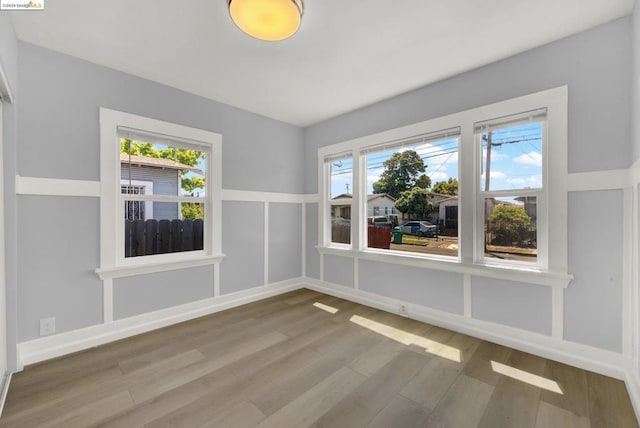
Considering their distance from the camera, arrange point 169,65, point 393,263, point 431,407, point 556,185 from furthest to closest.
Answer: point 393,263, point 169,65, point 556,185, point 431,407

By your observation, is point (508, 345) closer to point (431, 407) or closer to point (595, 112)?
point (431, 407)

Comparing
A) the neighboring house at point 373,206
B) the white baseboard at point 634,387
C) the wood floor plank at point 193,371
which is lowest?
the wood floor plank at point 193,371

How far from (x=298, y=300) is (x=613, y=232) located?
323 cm

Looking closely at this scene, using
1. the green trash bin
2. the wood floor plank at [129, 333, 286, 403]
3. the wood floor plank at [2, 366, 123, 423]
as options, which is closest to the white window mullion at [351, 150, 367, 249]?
the green trash bin

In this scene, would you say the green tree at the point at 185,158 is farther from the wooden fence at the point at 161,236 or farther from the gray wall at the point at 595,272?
the gray wall at the point at 595,272

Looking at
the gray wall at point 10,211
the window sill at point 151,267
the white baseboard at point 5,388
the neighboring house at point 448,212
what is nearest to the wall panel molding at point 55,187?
the gray wall at point 10,211

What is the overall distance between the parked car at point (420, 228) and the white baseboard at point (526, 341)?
2.74ft

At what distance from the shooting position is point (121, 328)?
264cm

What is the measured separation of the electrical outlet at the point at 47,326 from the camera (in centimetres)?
226

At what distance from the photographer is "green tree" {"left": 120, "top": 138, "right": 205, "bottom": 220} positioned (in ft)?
9.46

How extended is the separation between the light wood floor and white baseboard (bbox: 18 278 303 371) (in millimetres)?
100

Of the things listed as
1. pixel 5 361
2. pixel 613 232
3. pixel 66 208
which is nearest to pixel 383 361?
pixel 613 232

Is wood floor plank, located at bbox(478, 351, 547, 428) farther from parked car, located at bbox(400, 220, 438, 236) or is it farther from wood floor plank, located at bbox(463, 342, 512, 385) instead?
parked car, located at bbox(400, 220, 438, 236)

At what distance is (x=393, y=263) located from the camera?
10.8 feet
